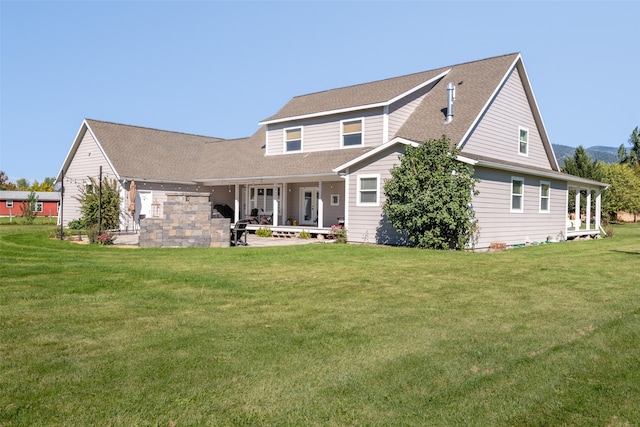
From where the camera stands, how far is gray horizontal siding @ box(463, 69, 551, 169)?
62.5ft

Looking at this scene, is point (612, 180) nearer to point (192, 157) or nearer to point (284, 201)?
point (284, 201)

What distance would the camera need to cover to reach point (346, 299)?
25.5 feet

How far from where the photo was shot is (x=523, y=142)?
861 inches

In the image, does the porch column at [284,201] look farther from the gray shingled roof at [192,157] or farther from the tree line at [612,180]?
the tree line at [612,180]

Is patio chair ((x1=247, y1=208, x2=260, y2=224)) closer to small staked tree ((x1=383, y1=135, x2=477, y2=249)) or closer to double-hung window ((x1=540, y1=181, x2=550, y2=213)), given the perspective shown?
small staked tree ((x1=383, y1=135, x2=477, y2=249))

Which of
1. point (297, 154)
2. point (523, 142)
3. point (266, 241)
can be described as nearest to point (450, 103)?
point (523, 142)

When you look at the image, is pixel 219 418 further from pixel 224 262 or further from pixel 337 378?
pixel 224 262

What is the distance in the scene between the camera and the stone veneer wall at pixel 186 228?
1675cm

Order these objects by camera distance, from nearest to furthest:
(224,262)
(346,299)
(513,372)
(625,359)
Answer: (513,372) < (625,359) < (346,299) < (224,262)

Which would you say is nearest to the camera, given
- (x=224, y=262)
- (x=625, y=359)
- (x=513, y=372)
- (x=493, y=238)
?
(x=513, y=372)

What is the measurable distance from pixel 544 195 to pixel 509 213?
3.73 m

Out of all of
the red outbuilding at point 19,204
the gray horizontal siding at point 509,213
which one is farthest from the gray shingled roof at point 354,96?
the red outbuilding at point 19,204

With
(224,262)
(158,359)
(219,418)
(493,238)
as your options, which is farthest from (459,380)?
(493,238)

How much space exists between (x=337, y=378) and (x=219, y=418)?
3.89 feet
